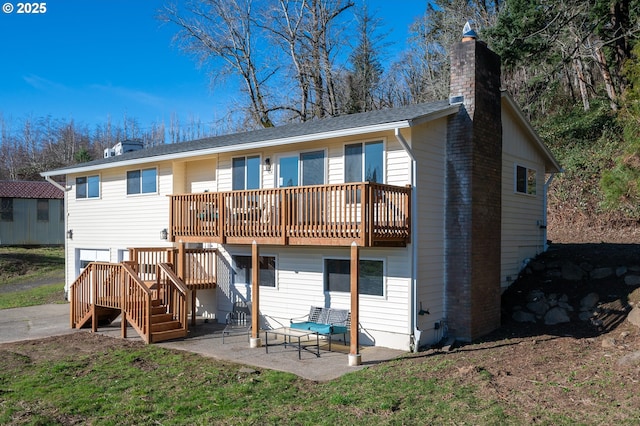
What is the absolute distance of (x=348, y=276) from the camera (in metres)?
12.2

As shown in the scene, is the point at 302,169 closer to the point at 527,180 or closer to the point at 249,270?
the point at 249,270

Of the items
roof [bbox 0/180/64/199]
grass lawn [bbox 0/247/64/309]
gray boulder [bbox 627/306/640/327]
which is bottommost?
grass lawn [bbox 0/247/64/309]

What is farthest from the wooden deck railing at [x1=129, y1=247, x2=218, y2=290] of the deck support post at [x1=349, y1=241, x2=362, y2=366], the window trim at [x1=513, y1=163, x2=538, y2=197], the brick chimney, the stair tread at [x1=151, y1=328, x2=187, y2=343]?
the window trim at [x1=513, y1=163, x2=538, y2=197]

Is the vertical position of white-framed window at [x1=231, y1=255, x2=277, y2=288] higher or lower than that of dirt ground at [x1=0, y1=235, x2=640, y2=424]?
→ higher

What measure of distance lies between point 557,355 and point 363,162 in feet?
18.2

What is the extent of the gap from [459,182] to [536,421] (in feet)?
20.9

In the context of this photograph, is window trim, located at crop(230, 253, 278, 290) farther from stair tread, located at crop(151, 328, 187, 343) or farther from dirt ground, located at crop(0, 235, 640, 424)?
dirt ground, located at crop(0, 235, 640, 424)

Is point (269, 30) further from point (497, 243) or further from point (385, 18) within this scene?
point (497, 243)

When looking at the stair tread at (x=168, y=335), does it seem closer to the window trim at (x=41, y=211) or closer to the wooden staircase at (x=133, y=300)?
the wooden staircase at (x=133, y=300)

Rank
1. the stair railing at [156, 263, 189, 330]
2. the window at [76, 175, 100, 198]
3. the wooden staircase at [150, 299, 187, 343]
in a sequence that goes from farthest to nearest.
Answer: the window at [76, 175, 100, 198] → the stair railing at [156, 263, 189, 330] → the wooden staircase at [150, 299, 187, 343]

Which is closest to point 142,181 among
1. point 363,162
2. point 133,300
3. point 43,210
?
point 133,300

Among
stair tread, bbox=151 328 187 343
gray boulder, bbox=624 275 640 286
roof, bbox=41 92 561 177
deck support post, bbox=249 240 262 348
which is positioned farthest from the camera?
gray boulder, bbox=624 275 640 286

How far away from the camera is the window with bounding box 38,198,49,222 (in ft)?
113

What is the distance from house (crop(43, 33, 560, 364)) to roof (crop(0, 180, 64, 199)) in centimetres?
2244
